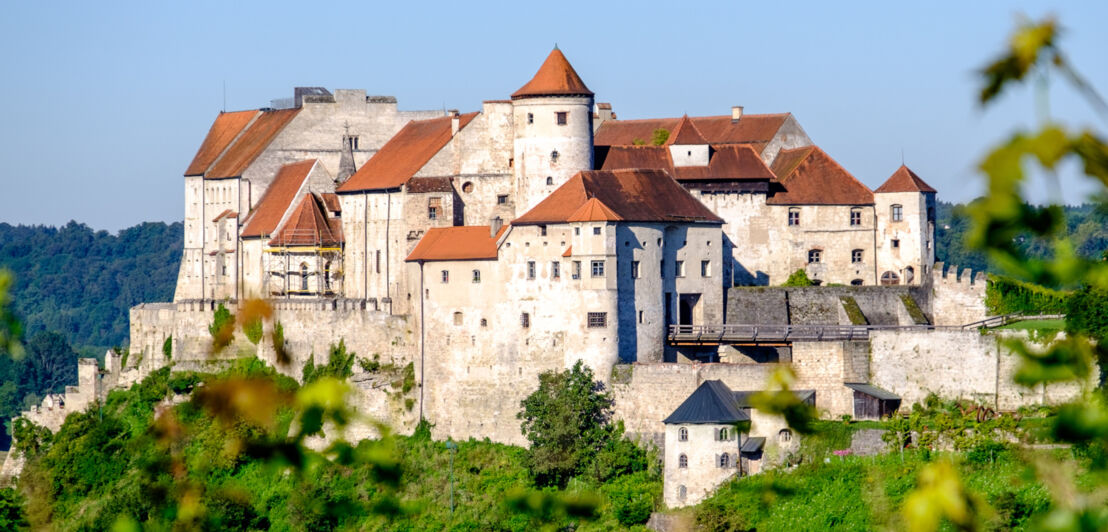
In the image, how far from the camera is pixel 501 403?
173 feet

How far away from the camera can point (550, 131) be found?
54.7 meters

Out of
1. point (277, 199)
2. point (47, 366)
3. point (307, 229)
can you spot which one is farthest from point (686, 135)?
point (47, 366)

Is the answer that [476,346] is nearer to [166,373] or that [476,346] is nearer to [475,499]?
[475,499]

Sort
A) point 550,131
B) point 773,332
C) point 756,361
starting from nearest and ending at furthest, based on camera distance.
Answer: point 773,332
point 756,361
point 550,131

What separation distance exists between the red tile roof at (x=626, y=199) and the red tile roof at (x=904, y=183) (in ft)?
25.2

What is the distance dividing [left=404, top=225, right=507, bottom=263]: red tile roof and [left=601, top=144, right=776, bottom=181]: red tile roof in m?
5.30

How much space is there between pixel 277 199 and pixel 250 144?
22.1 ft

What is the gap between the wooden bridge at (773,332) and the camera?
50.6m

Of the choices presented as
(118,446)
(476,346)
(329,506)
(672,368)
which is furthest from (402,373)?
(329,506)

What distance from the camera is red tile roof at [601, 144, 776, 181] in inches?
2287

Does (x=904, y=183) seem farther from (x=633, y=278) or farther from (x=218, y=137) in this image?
(x=218, y=137)

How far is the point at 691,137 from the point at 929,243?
28.0 feet

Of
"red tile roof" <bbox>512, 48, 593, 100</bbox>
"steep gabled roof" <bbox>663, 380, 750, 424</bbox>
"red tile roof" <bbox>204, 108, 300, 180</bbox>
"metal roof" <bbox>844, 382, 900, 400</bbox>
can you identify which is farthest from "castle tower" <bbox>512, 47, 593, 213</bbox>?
"red tile roof" <bbox>204, 108, 300, 180</bbox>

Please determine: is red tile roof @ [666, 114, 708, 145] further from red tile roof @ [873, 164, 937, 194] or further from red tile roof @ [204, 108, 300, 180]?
red tile roof @ [204, 108, 300, 180]
